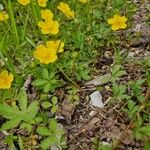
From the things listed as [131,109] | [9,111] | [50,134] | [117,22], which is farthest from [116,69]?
[9,111]

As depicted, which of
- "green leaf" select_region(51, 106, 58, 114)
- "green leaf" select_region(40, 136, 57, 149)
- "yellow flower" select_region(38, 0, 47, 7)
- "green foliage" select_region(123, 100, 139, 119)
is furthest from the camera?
"yellow flower" select_region(38, 0, 47, 7)

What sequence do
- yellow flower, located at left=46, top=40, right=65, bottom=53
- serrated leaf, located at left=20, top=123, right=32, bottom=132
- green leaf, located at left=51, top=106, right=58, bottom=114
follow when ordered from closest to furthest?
serrated leaf, located at left=20, top=123, right=32, bottom=132
green leaf, located at left=51, top=106, right=58, bottom=114
yellow flower, located at left=46, top=40, right=65, bottom=53

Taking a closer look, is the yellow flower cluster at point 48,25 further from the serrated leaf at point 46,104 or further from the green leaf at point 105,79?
the serrated leaf at point 46,104

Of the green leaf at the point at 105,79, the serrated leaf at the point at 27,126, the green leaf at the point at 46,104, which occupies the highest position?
the serrated leaf at the point at 27,126

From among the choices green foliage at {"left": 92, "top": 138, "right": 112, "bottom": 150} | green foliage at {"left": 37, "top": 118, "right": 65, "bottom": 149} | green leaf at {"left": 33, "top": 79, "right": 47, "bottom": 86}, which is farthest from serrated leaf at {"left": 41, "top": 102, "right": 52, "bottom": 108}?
green foliage at {"left": 92, "top": 138, "right": 112, "bottom": 150}

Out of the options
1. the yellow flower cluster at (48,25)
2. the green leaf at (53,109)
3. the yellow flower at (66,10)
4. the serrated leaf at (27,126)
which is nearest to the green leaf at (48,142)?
the serrated leaf at (27,126)

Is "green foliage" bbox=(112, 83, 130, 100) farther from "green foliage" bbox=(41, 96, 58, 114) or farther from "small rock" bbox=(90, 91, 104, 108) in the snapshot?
"green foliage" bbox=(41, 96, 58, 114)
